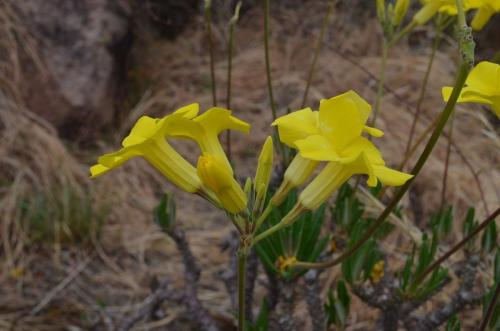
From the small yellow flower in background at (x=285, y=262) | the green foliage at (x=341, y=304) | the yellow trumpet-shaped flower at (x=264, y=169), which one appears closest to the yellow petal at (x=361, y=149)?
the yellow trumpet-shaped flower at (x=264, y=169)

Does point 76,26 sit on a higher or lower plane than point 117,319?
higher

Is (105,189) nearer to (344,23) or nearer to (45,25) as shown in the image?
(45,25)

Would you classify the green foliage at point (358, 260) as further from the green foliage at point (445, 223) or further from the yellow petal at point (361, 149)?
the yellow petal at point (361, 149)

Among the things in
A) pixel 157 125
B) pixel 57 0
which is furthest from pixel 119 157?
pixel 57 0

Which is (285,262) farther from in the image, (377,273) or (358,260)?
(377,273)

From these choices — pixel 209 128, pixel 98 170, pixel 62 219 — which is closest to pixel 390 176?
pixel 209 128

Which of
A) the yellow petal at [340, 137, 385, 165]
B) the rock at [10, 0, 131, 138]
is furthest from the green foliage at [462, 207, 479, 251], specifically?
the rock at [10, 0, 131, 138]
